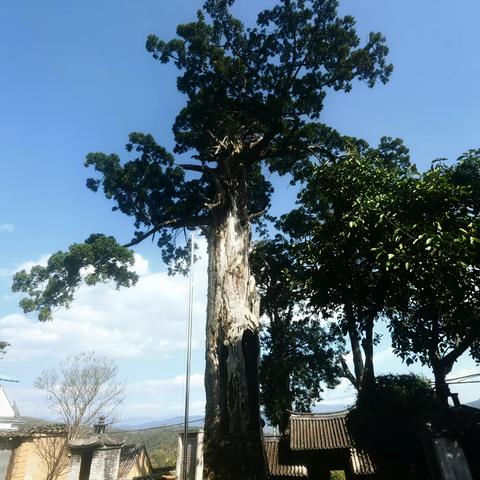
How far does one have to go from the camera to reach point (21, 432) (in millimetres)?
18922

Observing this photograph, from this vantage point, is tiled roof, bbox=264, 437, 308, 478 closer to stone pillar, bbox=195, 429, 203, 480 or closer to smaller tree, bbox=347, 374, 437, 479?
stone pillar, bbox=195, 429, 203, 480

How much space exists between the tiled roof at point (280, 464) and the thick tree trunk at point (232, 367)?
42.3ft

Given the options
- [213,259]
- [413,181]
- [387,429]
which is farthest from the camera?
[387,429]

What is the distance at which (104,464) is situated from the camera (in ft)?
53.5

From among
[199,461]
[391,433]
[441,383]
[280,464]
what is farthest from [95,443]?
[441,383]

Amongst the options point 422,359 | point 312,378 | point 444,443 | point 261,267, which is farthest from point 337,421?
point 444,443

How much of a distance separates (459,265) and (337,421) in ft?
43.8

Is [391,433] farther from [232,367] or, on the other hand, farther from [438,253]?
[232,367]

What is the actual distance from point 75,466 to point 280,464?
10.2m

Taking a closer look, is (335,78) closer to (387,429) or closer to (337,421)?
(387,429)

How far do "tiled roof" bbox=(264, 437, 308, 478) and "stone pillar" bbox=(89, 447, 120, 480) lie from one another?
25.1ft

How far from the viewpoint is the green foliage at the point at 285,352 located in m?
18.4

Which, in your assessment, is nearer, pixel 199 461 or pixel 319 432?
pixel 199 461

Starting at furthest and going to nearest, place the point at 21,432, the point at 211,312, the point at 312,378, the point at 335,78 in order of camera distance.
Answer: the point at 312,378, the point at 21,432, the point at 335,78, the point at 211,312
